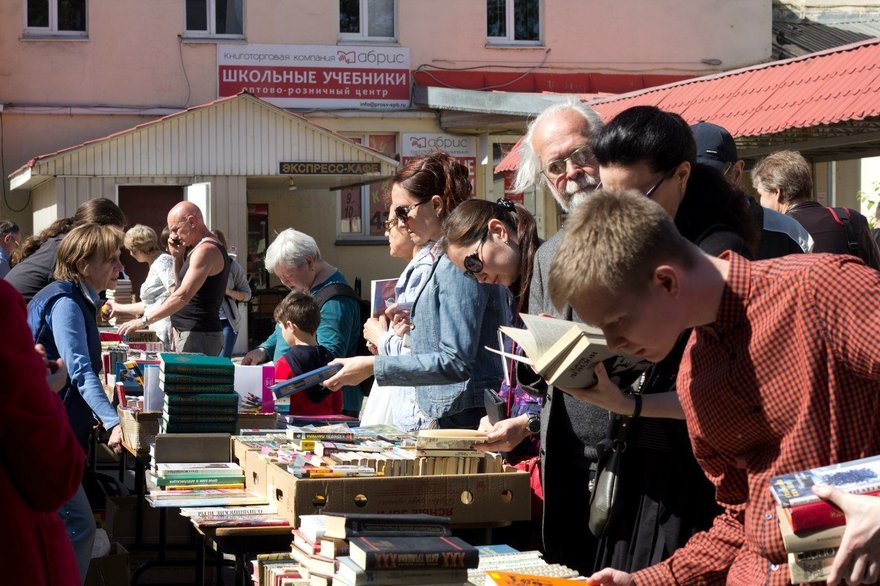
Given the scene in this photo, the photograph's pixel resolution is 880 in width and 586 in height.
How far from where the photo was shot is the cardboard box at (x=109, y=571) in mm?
5141

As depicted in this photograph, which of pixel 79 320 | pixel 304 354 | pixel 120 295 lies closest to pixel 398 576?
pixel 79 320

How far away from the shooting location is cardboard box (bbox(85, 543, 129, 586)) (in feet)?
16.9

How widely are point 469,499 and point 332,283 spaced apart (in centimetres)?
251

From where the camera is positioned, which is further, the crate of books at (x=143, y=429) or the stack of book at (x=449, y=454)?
the crate of books at (x=143, y=429)

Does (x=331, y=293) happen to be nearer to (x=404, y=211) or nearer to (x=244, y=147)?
(x=404, y=211)

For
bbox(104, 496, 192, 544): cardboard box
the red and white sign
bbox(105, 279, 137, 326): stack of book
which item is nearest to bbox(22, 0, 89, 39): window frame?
the red and white sign

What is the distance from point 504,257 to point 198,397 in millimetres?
1822

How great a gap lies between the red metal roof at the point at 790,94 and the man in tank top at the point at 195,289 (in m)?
2.72

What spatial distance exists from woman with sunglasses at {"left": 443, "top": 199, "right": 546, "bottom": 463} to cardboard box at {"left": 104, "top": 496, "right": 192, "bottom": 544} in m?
2.83

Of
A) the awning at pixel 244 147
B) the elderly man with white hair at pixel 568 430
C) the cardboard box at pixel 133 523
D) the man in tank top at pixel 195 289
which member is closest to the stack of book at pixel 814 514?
the elderly man with white hair at pixel 568 430

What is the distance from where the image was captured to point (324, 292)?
19.9 ft

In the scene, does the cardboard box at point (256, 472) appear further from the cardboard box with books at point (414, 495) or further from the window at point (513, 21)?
the window at point (513, 21)

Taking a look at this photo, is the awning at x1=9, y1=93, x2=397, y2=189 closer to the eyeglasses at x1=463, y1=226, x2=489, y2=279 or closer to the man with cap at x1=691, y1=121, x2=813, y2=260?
the man with cap at x1=691, y1=121, x2=813, y2=260

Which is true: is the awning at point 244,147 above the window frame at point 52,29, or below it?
below
